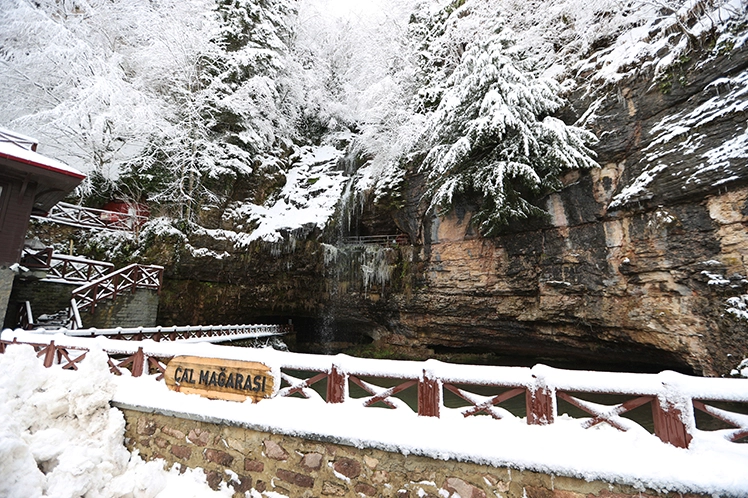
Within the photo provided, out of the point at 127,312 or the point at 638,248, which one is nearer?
the point at 638,248

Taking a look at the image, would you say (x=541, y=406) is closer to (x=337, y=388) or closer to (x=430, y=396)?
(x=430, y=396)

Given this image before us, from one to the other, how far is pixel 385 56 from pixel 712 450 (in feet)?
55.7

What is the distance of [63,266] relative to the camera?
10883 mm

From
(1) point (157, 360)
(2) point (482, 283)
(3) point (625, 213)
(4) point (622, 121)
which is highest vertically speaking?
(4) point (622, 121)

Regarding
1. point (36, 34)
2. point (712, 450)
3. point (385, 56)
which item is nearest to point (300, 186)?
point (385, 56)

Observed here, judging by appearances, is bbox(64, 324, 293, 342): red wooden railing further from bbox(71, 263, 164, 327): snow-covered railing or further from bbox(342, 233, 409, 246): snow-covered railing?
bbox(342, 233, 409, 246): snow-covered railing

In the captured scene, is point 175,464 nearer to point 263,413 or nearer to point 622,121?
point 263,413

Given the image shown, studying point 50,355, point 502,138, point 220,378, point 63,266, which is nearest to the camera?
point 220,378

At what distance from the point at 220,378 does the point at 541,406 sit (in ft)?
13.2

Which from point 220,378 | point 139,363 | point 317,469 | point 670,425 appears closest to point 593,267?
point 670,425

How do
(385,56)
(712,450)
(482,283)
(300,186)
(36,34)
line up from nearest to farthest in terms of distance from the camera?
(712,450) < (482,283) < (36,34) < (385,56) < (300,186)

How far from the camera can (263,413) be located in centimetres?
407

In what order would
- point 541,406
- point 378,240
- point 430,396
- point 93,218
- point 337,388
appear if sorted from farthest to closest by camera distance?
1. point 378,240
2. point 93,218
3. point 337,388
4. point 430,396
5. point 541,406

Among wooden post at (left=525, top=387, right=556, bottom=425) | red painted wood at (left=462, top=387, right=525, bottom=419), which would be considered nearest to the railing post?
red painted wood at (left=462, top=387, right=525, bottom=419)
